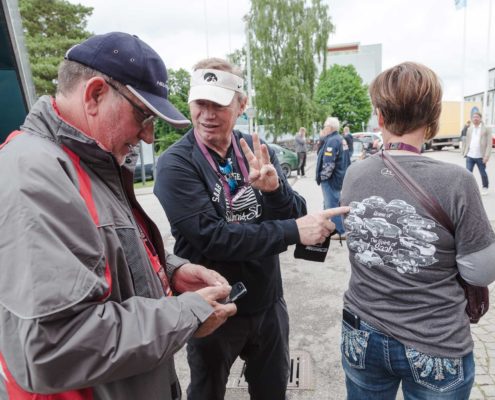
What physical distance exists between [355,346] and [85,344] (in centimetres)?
116

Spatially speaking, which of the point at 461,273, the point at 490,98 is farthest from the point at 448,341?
the point at 490,98

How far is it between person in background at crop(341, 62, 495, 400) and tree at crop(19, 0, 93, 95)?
901 inches

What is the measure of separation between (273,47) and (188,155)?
1066 inches

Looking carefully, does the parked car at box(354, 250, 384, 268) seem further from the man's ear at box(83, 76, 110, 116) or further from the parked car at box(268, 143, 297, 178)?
the parked car at box(268, 143, 297, 178)

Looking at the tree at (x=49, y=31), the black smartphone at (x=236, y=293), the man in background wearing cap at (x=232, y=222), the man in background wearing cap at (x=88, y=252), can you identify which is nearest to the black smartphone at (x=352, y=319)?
the man in background wearing cap at (x=232, y=222)

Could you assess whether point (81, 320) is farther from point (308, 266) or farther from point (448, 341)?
point (308, 266)

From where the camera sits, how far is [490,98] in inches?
2371

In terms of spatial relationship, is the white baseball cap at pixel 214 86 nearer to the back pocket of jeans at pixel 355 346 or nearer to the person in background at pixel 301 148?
the back pocket of jeans at pixel 355 346

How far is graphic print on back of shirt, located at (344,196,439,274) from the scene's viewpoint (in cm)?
144

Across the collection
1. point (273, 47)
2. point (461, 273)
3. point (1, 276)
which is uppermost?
point (273, 47)

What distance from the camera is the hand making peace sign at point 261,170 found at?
190 cm

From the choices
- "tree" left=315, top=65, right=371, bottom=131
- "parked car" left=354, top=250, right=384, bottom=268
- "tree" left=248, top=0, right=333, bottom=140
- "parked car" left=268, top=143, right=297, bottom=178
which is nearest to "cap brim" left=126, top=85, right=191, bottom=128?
"parked car" left=354, top=250, right=384, bottom=268

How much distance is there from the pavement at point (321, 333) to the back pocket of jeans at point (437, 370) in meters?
1.40

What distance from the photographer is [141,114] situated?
1.27 m
